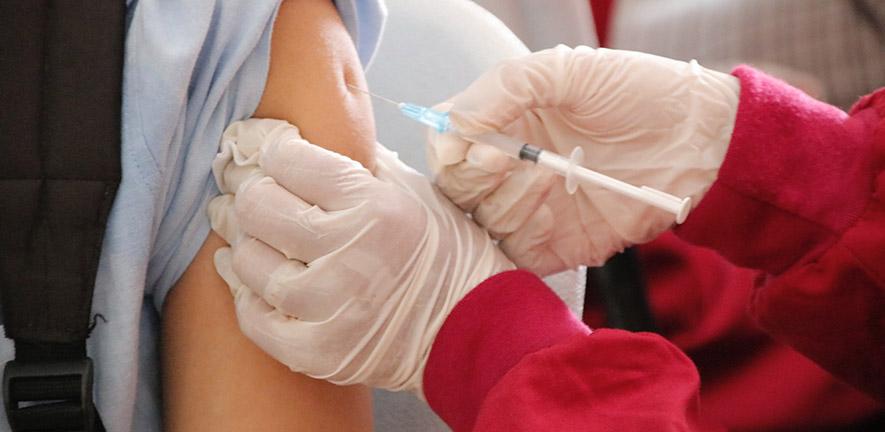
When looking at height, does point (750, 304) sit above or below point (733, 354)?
above

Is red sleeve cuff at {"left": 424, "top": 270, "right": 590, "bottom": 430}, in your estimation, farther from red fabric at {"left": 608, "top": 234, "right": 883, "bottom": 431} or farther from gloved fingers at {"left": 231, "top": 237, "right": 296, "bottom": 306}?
red fabric at {"left": 608, "top": 234, "right": 883, "bottom": 431}

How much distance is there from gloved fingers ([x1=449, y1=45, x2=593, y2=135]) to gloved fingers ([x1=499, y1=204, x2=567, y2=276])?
127 mm

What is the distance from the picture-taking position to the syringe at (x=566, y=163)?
0.80 meters

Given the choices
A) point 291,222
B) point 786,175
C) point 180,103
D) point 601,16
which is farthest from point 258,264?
point 601,16

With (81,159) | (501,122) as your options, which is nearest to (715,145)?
(501,122)

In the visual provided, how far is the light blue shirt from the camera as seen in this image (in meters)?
0.76

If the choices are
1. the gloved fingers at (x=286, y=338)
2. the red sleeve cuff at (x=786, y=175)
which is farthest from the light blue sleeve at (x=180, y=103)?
the red sleeve cuff at (x=786, y=175)

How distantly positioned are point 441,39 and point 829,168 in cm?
52

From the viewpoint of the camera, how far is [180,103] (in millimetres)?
774

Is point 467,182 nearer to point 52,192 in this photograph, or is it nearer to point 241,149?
point 241,149

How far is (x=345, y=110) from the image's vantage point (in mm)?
838

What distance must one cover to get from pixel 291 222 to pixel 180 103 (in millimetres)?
150

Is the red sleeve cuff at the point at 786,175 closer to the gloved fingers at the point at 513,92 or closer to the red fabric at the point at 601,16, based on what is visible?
the gloved fingers at the point at 513,92

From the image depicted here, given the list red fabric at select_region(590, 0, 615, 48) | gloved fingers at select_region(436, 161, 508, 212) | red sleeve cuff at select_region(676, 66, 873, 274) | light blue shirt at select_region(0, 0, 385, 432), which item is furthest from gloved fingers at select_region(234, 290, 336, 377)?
red fabric at select_region(590, 0, 615, 48)
